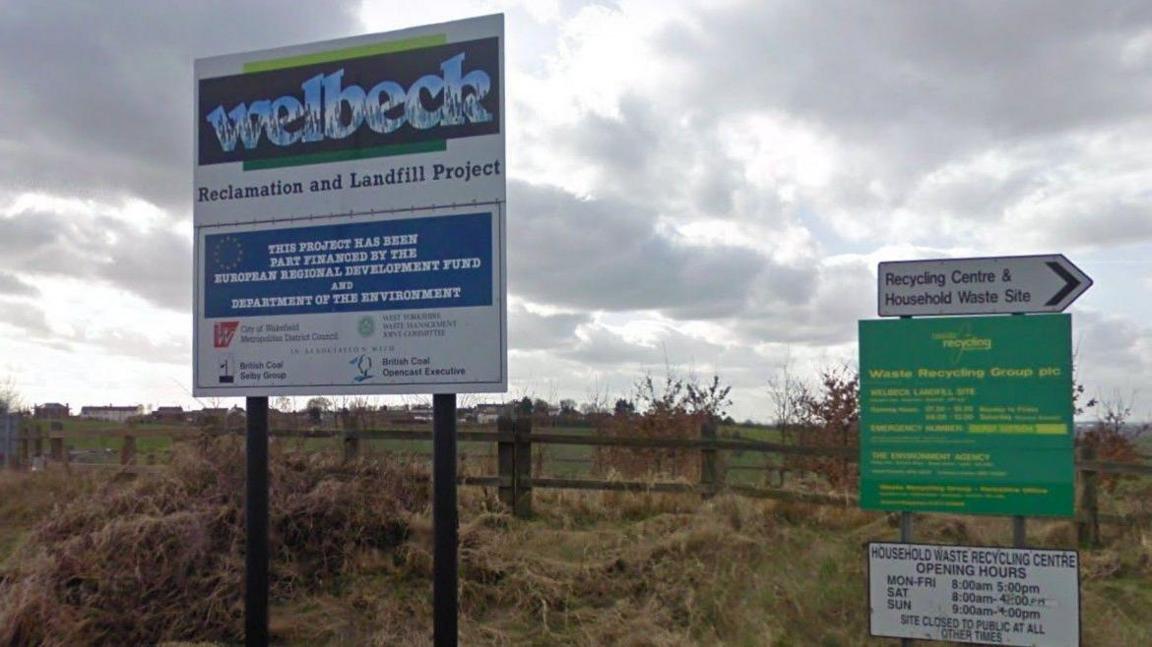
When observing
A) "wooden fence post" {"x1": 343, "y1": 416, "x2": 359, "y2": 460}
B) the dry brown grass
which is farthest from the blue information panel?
"wooden fence post" {"x1": 343, "y1": 416, "x2": 359, "y2": 460}

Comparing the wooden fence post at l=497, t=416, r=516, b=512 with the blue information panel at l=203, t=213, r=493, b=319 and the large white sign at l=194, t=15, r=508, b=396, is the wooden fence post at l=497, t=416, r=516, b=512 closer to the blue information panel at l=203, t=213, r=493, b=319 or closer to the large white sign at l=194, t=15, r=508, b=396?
the large white sign at l=194, t=15, r=508, b=396

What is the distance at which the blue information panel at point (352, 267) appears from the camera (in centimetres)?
660

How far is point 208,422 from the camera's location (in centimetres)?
1272

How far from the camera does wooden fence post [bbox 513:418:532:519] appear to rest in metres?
11.8

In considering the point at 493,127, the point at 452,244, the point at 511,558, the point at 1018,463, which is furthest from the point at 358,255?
the point at 1018,463

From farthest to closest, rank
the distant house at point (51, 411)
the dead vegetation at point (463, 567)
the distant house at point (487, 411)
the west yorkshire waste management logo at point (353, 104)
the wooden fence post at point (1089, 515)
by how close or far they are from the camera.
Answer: the distant house at point (51, 411) → the distant house at point (487, 411) → the wooden fence post at point (1089, 515) → the dead vegetation at point (463, 567) → the west yorkshire waste management logo at point (353, 104)

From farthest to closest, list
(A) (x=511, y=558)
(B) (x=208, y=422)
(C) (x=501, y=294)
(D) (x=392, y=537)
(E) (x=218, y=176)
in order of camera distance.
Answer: (B) (x=208, y=422), (D) (x=392, y=537), (A) (x=511, y=558), (E) (x=218, y=176), (C) (x=501, y=294)

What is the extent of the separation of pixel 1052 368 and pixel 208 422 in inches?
382

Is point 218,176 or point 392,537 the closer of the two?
point 218,176


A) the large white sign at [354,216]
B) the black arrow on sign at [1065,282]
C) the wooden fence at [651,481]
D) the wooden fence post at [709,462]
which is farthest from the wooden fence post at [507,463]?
the black arrow on sign at [1065,282]

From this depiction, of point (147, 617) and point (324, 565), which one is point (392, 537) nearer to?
point (324, 565)

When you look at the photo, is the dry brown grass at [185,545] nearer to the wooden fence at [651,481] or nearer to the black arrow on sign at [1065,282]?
the wooden fence at [651,481]

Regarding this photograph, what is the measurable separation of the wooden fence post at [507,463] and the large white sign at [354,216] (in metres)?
4.98

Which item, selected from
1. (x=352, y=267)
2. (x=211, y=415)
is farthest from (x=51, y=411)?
(x=352, y=267)
